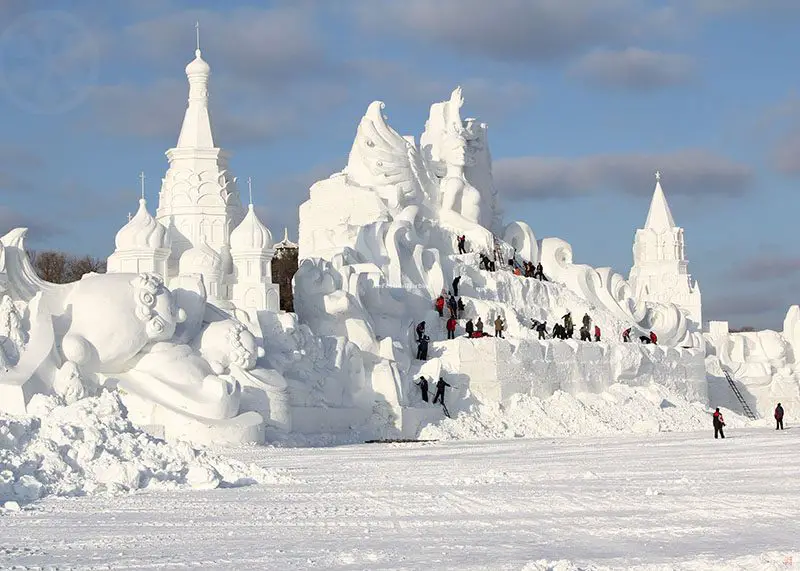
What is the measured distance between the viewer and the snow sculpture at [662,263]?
1955 inches

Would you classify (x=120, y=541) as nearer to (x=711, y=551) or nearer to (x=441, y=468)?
(x=711, y=551)

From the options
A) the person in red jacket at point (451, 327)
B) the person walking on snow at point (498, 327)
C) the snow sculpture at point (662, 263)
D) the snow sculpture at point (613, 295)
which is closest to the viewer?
the person walking on snow at point (498, 327)

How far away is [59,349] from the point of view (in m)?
23.6

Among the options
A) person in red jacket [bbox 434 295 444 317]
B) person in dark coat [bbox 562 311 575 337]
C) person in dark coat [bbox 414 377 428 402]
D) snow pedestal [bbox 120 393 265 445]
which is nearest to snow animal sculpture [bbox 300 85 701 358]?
person in red jacket [bbox 434 295 444 317]

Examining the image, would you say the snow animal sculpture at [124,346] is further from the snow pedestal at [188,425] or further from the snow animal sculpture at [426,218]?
the snow animal sculpture at [426,218]

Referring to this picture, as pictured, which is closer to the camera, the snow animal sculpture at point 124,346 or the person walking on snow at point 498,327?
the snow animal sculpture at point 124,346

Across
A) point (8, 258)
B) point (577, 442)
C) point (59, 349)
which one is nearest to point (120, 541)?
point (59, 349)

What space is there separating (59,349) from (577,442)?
33.2 feet

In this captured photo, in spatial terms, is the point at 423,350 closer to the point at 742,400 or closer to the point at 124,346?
the point at 124,346

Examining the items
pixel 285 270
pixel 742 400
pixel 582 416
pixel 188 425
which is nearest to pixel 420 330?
pixel 582 416

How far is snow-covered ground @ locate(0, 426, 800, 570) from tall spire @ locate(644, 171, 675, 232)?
114ft

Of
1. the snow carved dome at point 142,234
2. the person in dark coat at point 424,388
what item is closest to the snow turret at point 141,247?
the snow carved dome at point 142,234

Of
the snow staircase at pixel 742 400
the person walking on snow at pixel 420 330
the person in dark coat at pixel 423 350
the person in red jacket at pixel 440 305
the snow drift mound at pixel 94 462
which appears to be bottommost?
the snow drift mound at pixel 94 462

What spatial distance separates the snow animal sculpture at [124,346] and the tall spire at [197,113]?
932cm
